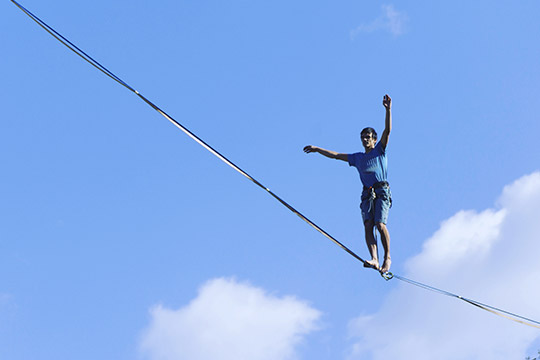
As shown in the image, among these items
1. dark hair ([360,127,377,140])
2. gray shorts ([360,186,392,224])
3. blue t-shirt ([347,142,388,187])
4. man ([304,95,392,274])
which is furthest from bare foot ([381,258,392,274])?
dark hair ([360,127,377,140])

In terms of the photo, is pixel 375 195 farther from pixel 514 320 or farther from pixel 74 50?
pixel 74 50

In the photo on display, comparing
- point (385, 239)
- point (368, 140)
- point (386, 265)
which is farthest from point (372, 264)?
point (368, 140)

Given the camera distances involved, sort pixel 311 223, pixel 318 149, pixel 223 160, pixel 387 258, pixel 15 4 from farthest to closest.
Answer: pixel 318 149 → pixel 387 258 → pixel 311 223 → pixel 223 160 → pixel 15 4

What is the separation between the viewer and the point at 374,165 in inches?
437

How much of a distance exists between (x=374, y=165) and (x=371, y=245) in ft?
3.65

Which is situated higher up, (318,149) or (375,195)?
(318,149)

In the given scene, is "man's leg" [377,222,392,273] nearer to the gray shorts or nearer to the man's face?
the gray shorts

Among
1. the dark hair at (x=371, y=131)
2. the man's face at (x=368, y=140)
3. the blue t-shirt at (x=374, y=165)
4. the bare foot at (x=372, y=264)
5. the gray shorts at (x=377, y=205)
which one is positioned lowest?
the bare foot at (x=372, y=264)

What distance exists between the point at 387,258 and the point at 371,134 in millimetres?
1731

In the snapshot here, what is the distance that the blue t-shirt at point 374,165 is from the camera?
36.4ft

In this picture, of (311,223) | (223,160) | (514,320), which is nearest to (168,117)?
(223,160)

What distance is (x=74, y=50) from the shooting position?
28.8 feet

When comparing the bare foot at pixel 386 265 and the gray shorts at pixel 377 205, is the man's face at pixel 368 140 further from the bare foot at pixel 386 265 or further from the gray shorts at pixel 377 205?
the bare foot at pixel 386 265

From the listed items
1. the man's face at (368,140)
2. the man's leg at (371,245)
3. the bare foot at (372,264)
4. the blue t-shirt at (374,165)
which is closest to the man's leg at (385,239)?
the man's leg at (371,245)
